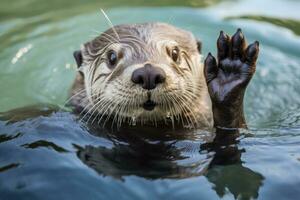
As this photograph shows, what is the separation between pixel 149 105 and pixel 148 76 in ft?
0.75

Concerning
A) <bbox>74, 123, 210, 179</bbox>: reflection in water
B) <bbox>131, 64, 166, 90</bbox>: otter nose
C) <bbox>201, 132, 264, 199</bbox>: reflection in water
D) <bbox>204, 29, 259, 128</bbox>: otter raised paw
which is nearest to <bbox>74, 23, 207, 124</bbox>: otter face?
<bbox>131, 64, 166, 90</bbox>: otter nose

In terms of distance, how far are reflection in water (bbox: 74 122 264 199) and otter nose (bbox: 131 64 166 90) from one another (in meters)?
0.37

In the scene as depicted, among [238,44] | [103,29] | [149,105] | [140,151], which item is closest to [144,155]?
[140,151]

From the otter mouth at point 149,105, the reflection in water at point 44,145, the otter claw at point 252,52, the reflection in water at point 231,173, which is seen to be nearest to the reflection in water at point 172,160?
the reflection in water at point 231,173

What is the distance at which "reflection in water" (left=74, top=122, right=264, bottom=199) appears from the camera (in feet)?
10.6

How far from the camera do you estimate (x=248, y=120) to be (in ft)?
17.3

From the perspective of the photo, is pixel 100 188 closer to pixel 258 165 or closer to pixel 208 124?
pixel 258 165

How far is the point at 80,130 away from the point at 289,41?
3091 mm

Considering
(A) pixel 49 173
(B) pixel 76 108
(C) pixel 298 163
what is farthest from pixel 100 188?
(B) pixel 76 108

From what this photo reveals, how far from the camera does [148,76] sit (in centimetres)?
349

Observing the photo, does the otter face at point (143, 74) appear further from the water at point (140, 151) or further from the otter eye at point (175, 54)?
the water at point (140, 151)

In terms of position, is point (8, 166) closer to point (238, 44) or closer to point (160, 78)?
point (160, 78)

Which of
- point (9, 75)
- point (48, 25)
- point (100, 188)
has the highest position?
point (48, 25)

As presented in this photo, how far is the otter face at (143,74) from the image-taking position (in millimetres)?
3617
